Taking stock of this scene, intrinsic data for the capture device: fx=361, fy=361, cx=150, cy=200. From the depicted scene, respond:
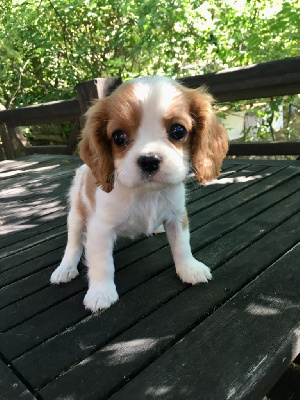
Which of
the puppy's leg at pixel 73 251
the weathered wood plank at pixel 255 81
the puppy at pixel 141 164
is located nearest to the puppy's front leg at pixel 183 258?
the puppy at pixel 141 164

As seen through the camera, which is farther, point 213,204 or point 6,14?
point 6,14

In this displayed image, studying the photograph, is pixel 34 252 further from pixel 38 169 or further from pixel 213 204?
pixel 38 169

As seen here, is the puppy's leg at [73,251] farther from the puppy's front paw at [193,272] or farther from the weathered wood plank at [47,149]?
the weathered wood plank at [47,149]

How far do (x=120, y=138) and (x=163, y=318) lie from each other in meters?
0.91

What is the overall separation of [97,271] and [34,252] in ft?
2.78

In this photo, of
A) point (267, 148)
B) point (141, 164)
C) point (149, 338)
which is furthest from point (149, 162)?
point (267, 148)

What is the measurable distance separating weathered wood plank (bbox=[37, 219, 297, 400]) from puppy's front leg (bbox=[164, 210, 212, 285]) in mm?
63

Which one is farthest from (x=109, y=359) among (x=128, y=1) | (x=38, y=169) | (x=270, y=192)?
(x=128, y=1)

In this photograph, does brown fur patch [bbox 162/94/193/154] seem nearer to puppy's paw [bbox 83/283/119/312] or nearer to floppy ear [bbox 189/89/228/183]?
floppy ear [bbox 189/89/228/183]

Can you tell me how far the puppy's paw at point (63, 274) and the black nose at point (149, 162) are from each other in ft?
3.07

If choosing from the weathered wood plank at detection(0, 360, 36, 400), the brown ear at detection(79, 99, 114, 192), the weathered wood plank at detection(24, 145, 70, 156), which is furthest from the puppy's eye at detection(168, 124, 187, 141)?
the weathered wood plank at detection(24, 145, 70, 156)

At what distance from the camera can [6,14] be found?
27.9ft

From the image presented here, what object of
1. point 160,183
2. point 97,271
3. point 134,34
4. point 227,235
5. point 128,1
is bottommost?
point 227,235

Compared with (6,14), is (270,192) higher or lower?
lower
